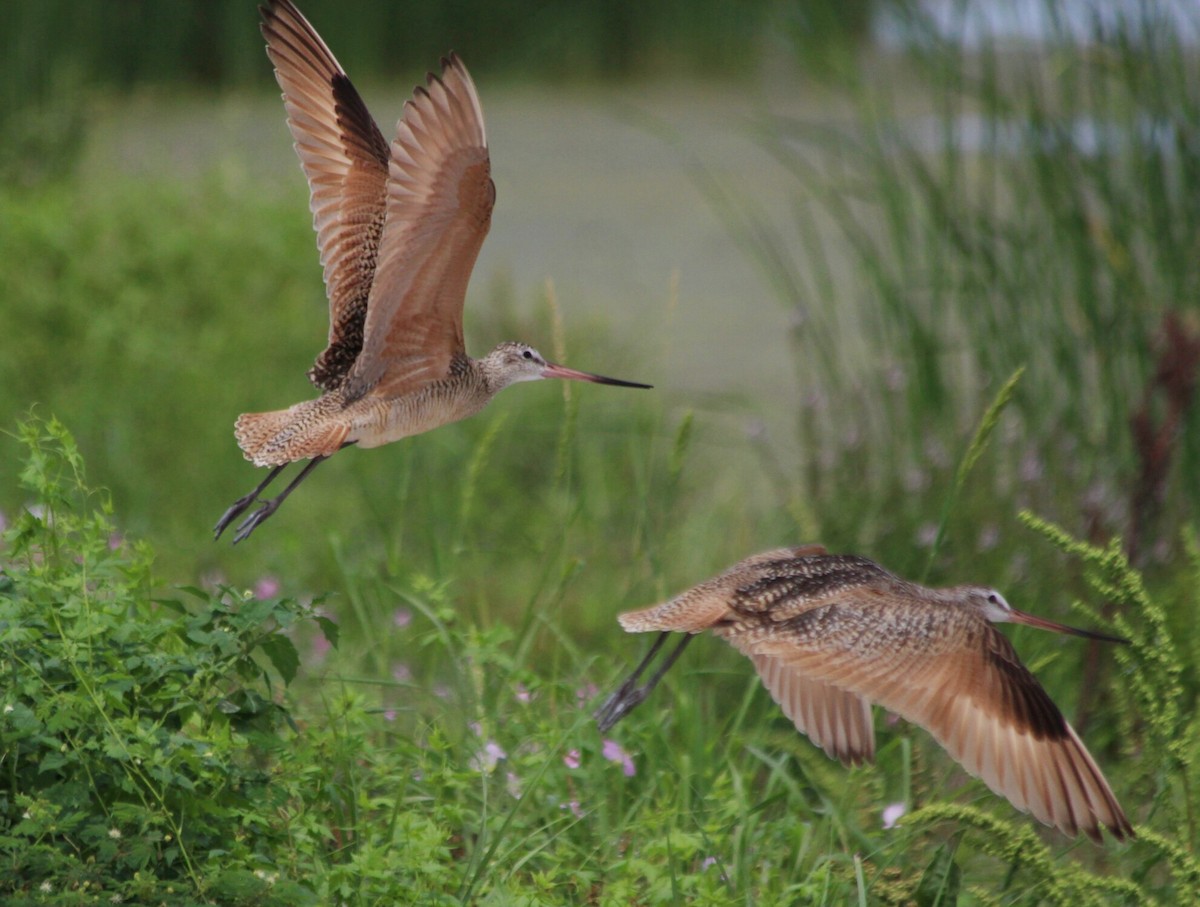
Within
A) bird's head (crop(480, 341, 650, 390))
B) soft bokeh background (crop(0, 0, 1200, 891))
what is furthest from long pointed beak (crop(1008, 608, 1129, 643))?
bird's head (crop(480, 341, 650, 390))

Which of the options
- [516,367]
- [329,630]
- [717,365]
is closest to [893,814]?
[329,630]

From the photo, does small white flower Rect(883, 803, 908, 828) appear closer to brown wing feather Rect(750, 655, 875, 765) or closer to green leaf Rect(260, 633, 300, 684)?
brown wing feather Rect(750, 655, 875, 765)

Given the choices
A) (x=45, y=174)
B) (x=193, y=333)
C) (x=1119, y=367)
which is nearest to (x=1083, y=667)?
(x=1119, y=367)

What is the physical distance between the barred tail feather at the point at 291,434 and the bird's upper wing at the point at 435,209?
0.28 feet

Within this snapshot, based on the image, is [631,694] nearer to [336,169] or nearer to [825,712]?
[825,712]

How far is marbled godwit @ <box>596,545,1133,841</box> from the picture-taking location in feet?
5.73

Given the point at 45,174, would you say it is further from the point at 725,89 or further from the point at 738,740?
Answer: the point at 725,89

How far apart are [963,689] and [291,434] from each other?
75 centimetres

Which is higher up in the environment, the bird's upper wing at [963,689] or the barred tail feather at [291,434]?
the barred tail feather at [291,434]

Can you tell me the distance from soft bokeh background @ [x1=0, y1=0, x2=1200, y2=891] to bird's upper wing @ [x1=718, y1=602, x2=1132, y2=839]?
46 centimetres

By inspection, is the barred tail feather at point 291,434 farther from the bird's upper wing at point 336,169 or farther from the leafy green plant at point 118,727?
the leafy green plant at point 118,727

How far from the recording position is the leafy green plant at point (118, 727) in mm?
2082

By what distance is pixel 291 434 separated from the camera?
5.03 feet

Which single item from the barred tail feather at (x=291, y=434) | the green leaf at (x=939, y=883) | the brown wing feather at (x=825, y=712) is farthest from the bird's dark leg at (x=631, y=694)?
the green leaf at (x=939, y=883)
